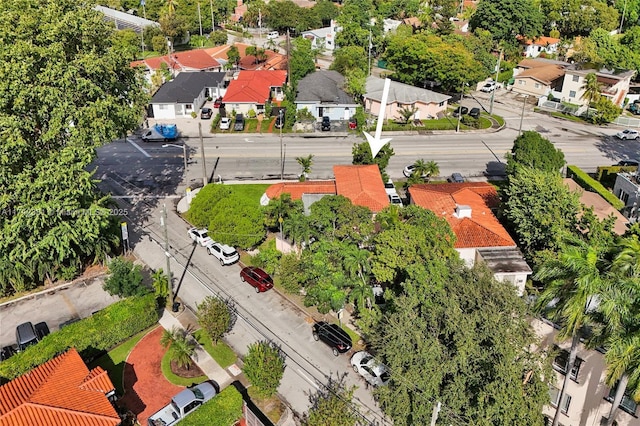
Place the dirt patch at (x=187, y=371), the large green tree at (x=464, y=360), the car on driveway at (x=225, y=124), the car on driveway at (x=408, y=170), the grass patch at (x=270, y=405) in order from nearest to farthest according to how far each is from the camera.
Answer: the large green tree at (x=464, y=360)
the grass patch at (x=270, y=405)
the dirt patch at (x=187, y=371)
the car on driveway at (x=408, y=170)
the car on driveway at (x=225, y=124)

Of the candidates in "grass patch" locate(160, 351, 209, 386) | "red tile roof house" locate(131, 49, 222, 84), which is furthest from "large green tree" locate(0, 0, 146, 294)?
"red tile roof house" locate(131, 49, 222, 84)

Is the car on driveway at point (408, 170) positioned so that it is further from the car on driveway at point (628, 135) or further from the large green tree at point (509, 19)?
the large green tree at point (509, 19)

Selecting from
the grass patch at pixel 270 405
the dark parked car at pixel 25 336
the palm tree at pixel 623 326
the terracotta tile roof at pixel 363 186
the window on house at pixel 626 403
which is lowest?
the grass patch at pixel 270 405

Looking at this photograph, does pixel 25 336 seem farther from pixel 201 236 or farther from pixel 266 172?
pixel 266 172

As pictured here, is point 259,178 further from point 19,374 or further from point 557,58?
point 557,58

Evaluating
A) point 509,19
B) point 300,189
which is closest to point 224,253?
point 300,189

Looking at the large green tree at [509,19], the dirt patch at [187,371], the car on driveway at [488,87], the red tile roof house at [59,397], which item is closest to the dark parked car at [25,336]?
the red tile roof house at [59,397]

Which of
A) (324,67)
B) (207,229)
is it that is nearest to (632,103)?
(324,67)
